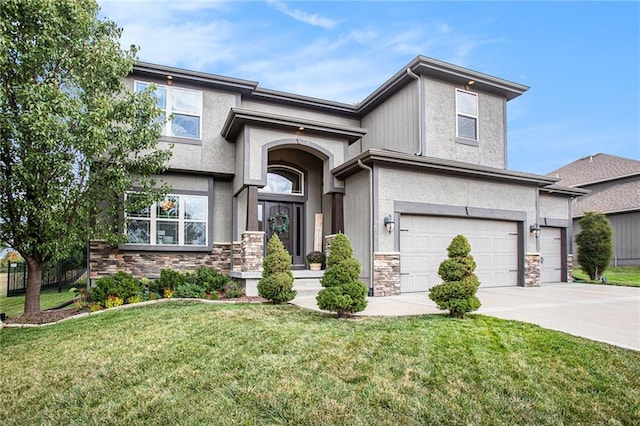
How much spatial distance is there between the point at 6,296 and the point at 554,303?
15.6m

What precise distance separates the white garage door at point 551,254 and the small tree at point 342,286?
32.5 ft

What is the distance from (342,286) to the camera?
6246mm

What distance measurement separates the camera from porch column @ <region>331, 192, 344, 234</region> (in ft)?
36.2

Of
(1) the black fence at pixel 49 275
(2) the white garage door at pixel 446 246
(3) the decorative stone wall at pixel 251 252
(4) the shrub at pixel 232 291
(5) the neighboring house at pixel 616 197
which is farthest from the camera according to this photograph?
(5) the neighboring house at pixel 616 197

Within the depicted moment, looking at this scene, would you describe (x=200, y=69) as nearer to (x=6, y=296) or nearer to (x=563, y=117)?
(x=6, y=296)

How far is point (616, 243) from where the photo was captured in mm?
19922

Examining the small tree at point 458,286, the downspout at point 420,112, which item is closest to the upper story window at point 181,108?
the downspout at point 420,112

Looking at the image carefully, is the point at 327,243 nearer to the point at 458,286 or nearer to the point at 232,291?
the point at 232,291

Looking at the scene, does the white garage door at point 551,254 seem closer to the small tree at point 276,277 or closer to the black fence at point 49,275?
the small tree at point 276,277

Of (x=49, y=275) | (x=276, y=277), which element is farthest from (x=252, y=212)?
(x=49, y=275)

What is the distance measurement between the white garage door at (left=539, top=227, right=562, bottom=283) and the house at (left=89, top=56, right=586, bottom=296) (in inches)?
33.2

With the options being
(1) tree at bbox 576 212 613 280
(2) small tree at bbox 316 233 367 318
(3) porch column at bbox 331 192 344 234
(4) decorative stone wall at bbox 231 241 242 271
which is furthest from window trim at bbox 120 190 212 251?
(1) tree at bbox 576 212 613 280

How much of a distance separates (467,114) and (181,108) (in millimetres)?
8758

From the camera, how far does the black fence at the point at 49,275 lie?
486 inches
